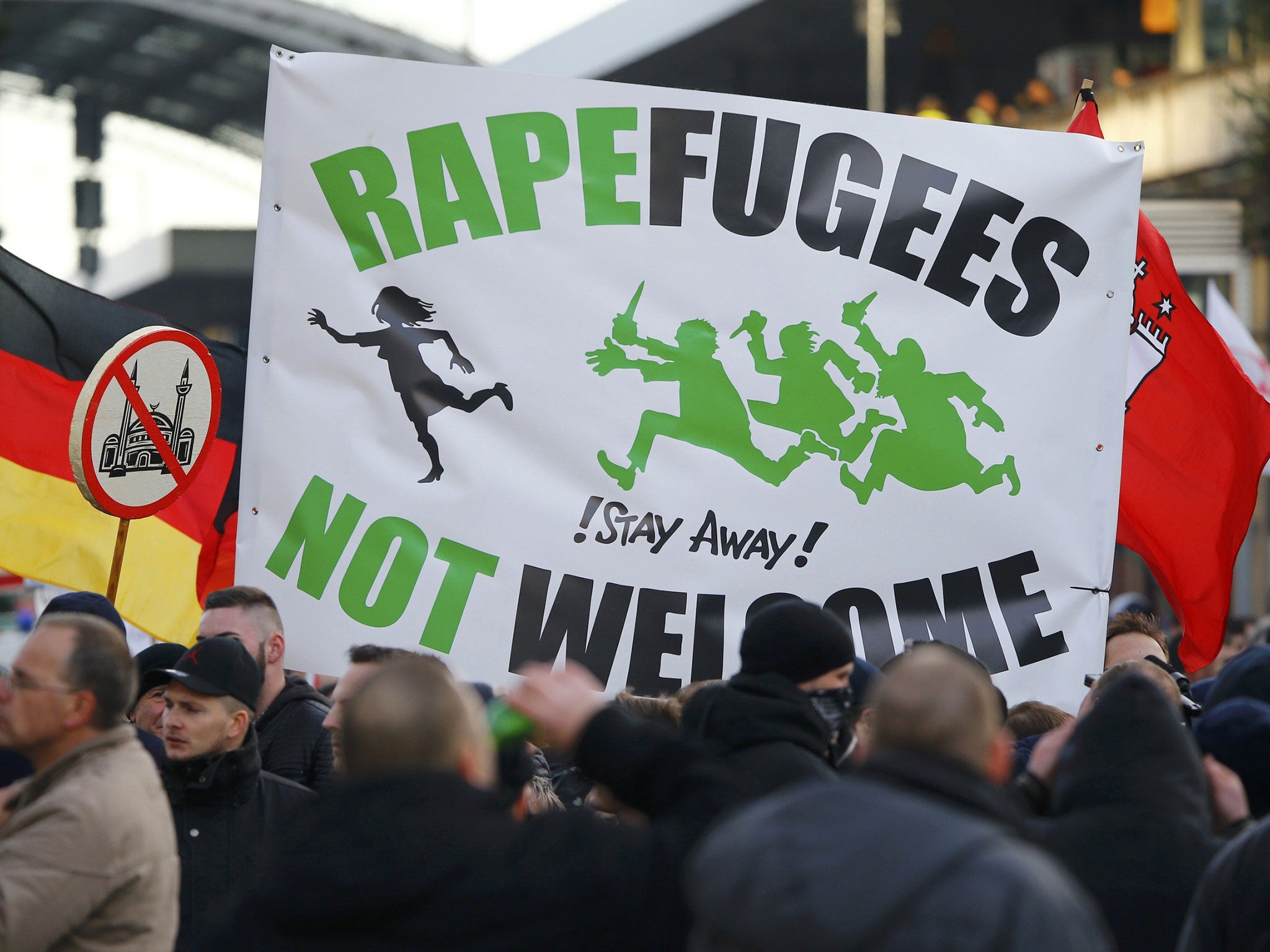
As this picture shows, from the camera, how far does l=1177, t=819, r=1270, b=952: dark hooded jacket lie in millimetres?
3051

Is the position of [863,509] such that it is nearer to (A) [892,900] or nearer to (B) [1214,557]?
(B) [1214,557]

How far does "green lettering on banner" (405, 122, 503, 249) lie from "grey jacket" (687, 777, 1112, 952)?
349cm

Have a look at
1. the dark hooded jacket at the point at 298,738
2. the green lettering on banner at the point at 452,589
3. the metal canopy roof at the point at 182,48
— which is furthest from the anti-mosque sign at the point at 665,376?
the metal canopy roof at the point at 182,48

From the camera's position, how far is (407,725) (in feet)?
9.00

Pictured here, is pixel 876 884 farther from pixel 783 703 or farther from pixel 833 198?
pixel 833 198

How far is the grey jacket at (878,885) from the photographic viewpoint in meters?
1.98

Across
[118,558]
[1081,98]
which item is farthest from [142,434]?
[1081,98]

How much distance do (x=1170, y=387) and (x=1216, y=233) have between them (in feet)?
50.8

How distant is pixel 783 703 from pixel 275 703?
263 cm

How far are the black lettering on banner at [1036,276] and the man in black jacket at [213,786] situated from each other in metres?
2.79

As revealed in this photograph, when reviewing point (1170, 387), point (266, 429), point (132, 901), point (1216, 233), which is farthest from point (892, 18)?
point (132, 901)

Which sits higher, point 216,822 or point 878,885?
point 878,885

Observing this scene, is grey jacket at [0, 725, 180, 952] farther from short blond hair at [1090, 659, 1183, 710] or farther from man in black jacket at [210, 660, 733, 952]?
short blond hair at [1090, 659, 1183, 710]

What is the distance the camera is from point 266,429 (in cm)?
515
